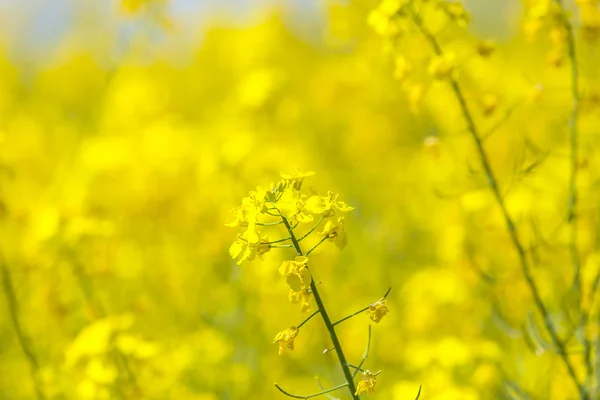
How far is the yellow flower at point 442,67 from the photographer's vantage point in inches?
90.5

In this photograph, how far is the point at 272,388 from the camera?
3.53 m

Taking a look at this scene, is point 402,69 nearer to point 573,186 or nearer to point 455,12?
point 455,12

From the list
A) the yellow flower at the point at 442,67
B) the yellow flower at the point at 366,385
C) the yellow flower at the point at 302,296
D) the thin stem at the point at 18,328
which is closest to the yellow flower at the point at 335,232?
the yellow flower at the point at 302,296

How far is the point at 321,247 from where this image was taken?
363cm

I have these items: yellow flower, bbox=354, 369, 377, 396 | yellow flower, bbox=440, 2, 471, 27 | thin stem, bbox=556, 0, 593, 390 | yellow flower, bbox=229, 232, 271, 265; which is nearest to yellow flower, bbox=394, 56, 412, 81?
yellow flower, bbox=440, 2, 471, 27

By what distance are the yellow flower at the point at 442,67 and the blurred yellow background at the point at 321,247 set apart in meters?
0.13

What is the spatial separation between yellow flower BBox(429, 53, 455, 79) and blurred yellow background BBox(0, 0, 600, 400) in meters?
0.13

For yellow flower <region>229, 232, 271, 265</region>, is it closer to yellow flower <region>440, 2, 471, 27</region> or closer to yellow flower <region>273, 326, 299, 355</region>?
yellow flower <region>273, 326, 299, 355</region>

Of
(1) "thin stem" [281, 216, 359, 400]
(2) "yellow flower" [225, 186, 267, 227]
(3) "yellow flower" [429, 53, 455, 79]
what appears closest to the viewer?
Answer: (1) "thin stem" [281, 216, 359, 400]

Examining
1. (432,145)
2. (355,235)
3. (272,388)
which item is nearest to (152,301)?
(272,388)

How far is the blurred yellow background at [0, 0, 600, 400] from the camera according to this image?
291 centimetres

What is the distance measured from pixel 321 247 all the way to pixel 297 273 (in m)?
2.02

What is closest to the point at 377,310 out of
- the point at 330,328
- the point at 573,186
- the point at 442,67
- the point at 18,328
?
the point at 330,328

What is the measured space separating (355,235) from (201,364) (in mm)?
1684
